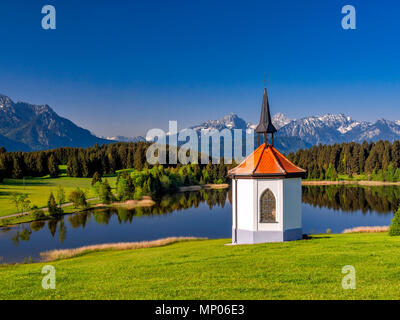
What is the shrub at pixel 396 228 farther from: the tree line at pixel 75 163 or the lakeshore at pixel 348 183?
the lakeshore at pixel 348 183

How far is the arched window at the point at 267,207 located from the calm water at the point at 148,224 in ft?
45.2

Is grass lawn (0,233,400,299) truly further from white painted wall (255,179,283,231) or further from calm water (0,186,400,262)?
calm water (0,186,400,262)

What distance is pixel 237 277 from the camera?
37.6 ft

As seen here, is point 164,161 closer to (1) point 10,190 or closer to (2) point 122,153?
(2) point 122,153

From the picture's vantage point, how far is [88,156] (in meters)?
101

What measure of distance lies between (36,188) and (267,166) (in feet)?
211

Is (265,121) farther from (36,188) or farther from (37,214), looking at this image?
(36,188)

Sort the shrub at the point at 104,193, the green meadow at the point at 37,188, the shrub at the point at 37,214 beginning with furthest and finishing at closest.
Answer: the shrub at the point at 104,193 → the green meadow at the point at 37,188 → the shrub at the point at 37,214

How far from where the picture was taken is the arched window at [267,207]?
19.2m

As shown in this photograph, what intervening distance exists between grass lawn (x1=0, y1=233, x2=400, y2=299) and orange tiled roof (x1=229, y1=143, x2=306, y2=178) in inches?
165

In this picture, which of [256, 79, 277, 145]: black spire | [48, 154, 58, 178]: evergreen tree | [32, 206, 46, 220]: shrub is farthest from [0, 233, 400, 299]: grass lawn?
[48, 154, 58, 178]: evergreen tree

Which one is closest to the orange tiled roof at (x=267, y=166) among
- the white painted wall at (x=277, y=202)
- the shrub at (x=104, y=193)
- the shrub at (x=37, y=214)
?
the white painted wall at (x=277, y=202)

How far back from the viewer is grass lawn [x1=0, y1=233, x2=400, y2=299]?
31.7 ft
